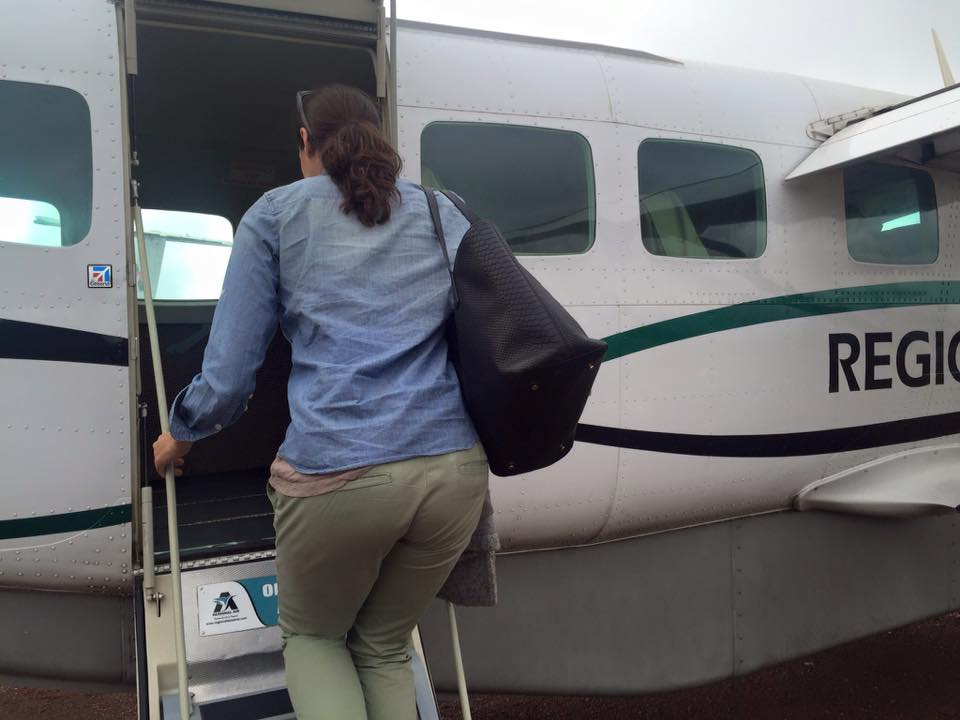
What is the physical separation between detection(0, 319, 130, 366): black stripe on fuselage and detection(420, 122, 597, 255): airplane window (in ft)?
→ 4.40

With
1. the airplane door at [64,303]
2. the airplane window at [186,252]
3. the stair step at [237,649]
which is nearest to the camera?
the stair step at [237,649]

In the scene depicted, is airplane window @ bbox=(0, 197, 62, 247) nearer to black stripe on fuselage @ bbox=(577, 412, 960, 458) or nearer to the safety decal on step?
the safety decal on step

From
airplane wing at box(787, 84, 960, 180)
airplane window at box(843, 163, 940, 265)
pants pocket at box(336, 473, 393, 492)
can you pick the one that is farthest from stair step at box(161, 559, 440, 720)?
airplane window at box(843, 163, 940, 265)

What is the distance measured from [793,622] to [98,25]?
12.8 ft

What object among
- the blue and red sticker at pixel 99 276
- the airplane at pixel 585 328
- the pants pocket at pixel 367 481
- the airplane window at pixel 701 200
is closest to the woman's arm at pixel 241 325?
the pants pocket at pixel 367 481

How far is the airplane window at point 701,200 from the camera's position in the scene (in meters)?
3.69

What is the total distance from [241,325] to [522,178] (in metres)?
1.92

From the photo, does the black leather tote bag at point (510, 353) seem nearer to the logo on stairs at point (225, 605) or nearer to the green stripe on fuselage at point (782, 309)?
the logo on stairs at point (225, 605)

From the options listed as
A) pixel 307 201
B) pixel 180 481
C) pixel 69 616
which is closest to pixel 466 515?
pixel 307 201

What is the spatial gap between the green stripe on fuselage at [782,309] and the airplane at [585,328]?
14 mm

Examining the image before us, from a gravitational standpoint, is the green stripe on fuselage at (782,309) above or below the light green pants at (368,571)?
above

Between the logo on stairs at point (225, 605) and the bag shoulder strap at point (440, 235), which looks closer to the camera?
the bag shoulder strap at point (440, 235)

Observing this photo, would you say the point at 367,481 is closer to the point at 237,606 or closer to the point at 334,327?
the point at 334,327

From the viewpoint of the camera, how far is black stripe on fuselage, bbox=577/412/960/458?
11.6 feet
